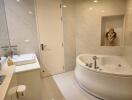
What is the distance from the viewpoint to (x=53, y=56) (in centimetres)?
357

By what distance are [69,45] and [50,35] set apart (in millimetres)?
725

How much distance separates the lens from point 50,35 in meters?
3.40

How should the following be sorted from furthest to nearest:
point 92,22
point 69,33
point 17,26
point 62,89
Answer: point 69,33 < point 92,22 < point 17,26 < point 62,89

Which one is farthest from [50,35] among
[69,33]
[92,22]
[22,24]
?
[92,22]

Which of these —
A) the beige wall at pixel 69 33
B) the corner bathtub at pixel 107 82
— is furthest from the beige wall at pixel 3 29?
the corner bathtub at pixel 107 82

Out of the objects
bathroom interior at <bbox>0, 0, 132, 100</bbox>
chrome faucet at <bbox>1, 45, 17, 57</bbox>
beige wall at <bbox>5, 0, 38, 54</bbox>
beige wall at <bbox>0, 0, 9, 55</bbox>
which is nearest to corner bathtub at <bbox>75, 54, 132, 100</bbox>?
bathroom interior at <bbox>0, 0, 132, 100</bbox>

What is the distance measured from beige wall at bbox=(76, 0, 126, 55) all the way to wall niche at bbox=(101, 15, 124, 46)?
213 millimetres

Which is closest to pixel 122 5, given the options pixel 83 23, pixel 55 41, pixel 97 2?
pixel 97 2

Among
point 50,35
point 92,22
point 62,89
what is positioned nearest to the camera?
point 62,89

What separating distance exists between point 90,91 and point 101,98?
0.28 meters

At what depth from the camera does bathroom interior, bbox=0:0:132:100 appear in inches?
91.6

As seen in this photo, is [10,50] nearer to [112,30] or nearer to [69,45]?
[69,45]

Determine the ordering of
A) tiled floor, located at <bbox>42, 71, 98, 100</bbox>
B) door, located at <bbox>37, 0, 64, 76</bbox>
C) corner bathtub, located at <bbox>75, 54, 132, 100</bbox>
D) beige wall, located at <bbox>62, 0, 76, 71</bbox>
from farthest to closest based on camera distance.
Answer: beige wall, located at <bbox>62, 0, 76, 71</bbox> < door, located at <bbox>37, 0, 64, 76</bbox> < tiled floor, located at <bbox>42, 71, 98, 100</bbox> < corner bathtub, located at <bbox>75, 54, 132, 100</bbox>

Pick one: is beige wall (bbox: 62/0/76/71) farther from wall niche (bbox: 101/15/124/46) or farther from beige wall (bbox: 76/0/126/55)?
wall niche (bbox: 101/15/124/46)
